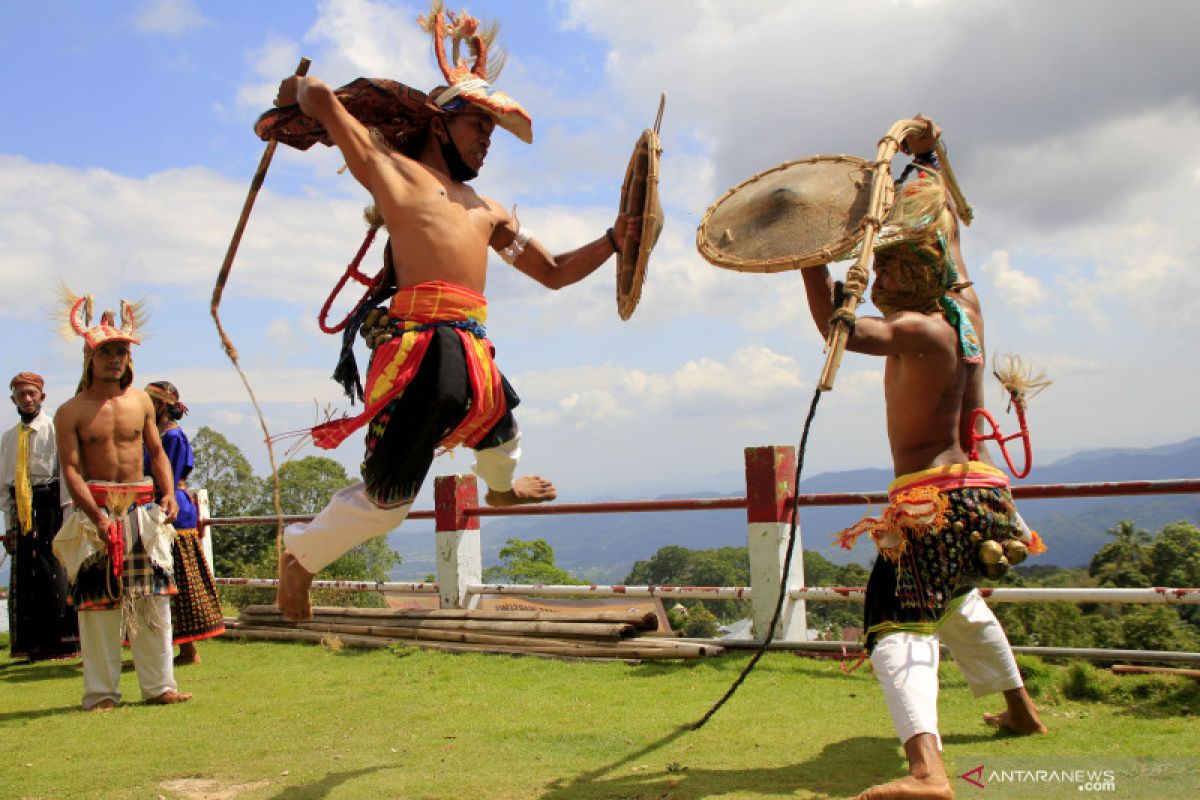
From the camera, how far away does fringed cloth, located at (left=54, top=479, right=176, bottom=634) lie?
5.80m

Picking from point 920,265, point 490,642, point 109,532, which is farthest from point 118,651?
point 920,265

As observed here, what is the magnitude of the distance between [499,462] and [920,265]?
1854 mm

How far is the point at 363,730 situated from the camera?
16.1 feet

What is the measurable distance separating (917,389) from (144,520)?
462 cm

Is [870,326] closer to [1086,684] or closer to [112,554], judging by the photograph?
[1086,684]

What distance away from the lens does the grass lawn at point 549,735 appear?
377 cm

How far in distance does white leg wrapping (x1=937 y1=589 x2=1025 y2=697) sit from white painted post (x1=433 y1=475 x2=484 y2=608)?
4.84 metres

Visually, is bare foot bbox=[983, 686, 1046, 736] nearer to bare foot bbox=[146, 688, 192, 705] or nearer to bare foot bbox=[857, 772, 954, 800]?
bare foot bbox=[857, 772, 954, 800]

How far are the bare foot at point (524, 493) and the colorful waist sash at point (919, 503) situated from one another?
1.33m

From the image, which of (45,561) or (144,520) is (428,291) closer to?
(144,520)

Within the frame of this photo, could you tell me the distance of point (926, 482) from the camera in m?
3.75

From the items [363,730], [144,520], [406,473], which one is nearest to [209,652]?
[144,520]

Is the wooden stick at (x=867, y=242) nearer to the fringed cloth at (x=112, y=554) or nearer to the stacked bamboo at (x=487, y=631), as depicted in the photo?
the stacked bamboo at (x=487, y=631)

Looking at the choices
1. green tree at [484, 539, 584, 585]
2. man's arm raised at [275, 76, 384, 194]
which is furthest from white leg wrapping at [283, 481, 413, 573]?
green tree at [484, 539, 584, 585]
